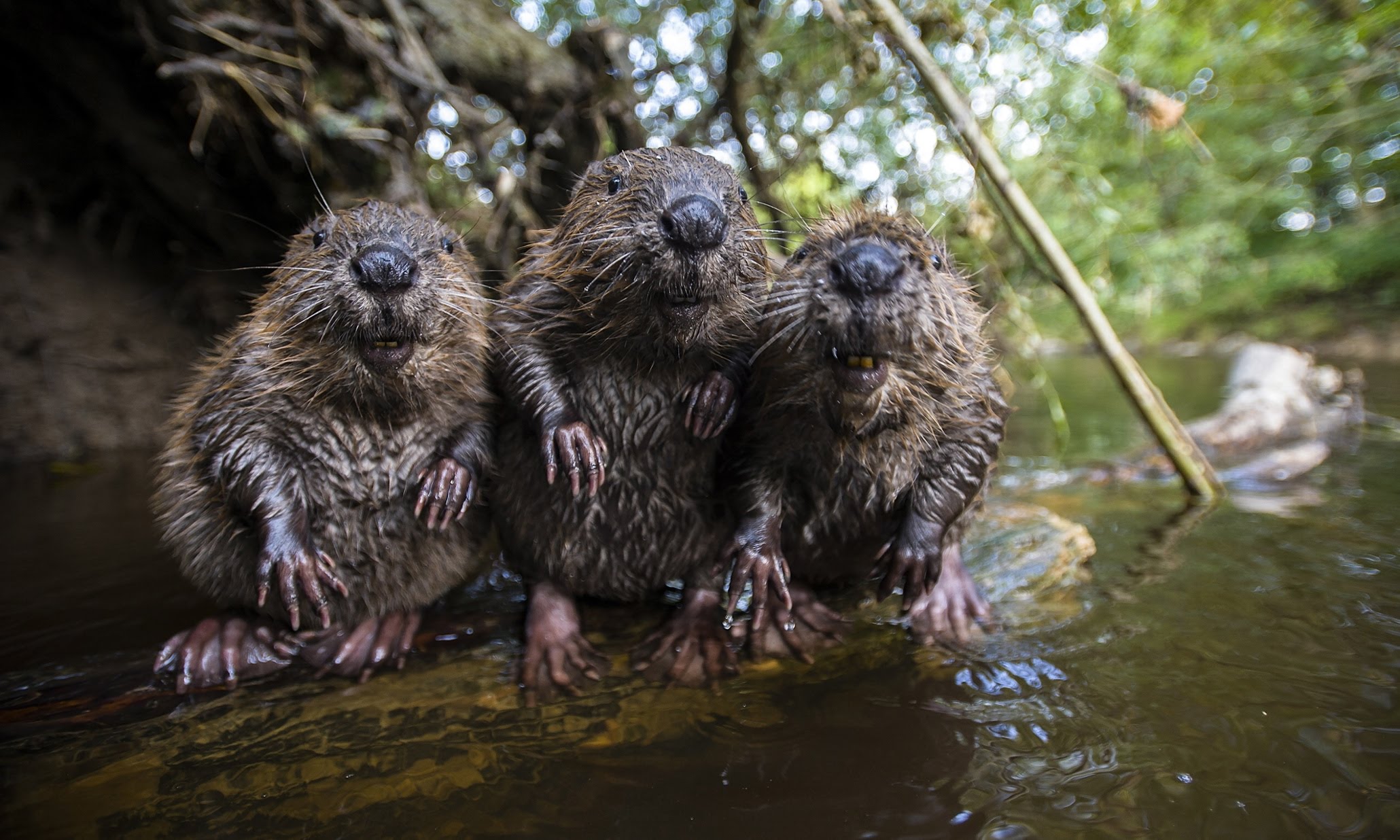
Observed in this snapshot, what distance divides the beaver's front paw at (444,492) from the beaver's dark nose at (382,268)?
0.61 meters

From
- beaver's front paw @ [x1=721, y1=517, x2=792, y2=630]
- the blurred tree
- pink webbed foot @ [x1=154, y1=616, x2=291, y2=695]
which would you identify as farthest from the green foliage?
pink webbed foot @ [x1=154, y1=616, x2=291, y2=695]

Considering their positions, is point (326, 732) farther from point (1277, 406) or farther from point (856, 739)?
point (1277, 406)

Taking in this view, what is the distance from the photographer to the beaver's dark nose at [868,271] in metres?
2.01

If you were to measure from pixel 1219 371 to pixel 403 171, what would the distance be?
43.7 feet

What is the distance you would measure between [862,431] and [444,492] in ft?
4.51

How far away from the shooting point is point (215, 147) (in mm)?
5188

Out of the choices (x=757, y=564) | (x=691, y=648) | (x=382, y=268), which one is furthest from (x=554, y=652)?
(x=382, y=268)

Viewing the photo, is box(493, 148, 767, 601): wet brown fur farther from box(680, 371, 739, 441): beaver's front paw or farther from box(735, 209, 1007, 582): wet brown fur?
box(735, 209, 1007, 582): wet brown fur

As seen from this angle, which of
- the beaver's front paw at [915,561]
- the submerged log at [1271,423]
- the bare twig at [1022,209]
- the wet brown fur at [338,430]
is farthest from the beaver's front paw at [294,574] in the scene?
the submerged log at [1271,423]

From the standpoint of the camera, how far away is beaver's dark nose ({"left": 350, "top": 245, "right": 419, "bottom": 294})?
2.27 metres

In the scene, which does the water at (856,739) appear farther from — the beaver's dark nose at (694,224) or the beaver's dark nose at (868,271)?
the beaver's dark nose at (694,224)

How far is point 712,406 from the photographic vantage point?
2.46 m

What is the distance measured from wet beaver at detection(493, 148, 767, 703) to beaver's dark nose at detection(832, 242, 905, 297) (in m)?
0.40

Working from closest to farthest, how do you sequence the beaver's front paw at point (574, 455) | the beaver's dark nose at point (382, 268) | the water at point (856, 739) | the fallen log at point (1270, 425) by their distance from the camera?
Answer: the water at point (856, 739) → the beaver's dark nose at point (382, 268) → the beaver's front paw at point (574, 455) → the fallen log at point (1270, 425)
